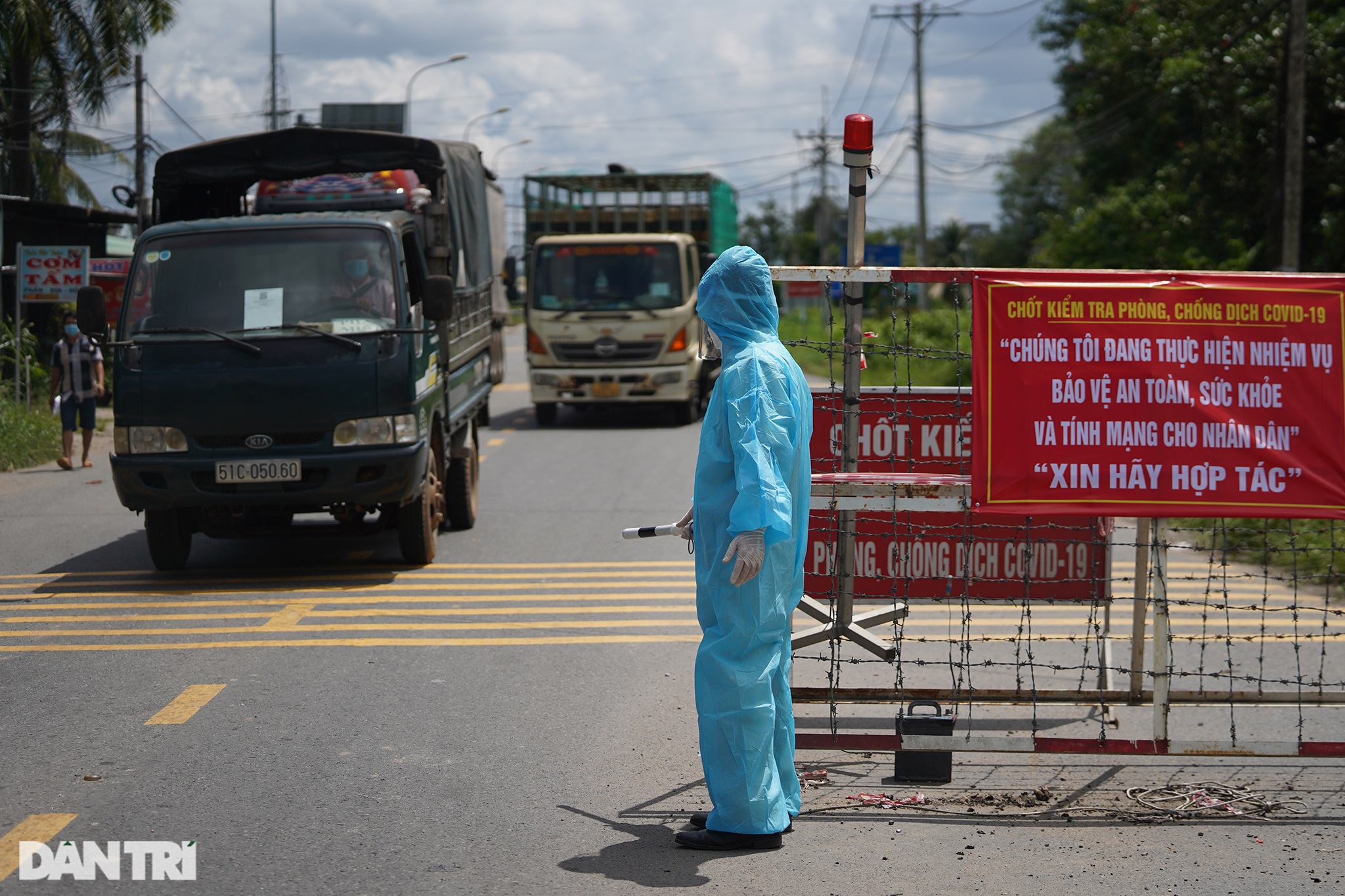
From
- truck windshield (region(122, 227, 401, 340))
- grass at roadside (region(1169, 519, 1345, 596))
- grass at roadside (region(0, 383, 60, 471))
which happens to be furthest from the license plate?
grass at roadside (region(0, 383, 60, 471))

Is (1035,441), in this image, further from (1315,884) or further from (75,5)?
(75,5)

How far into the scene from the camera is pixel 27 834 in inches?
176

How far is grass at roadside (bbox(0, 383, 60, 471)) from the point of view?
1562 centimetres

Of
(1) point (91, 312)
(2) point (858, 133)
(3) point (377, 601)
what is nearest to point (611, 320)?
(1) point (91, 312)

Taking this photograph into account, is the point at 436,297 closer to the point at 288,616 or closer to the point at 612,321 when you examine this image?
the point at 288,616

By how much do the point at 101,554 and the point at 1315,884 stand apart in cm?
858

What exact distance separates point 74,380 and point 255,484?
282 inches

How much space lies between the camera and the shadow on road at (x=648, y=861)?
13.6ft

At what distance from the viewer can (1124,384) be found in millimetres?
4934

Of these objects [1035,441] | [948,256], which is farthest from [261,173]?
[948,256]

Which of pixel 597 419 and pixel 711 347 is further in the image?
pixel 597 419

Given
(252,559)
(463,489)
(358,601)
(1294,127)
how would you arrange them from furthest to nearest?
(1294,127) < (463,489) < (252,559) < (358,601)

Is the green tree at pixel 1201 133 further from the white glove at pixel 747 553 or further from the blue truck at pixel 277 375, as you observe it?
the white glove at pixel 747 553

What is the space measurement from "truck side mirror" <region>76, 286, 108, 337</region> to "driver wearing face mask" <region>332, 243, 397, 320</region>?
56.6 inches
